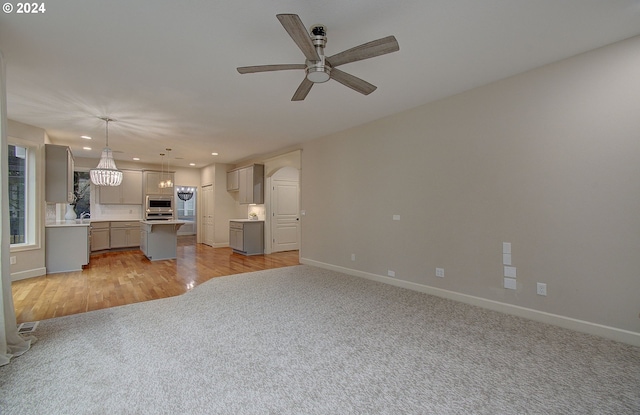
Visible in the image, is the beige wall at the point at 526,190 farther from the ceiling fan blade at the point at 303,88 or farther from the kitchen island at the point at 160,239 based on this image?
the kitchen island at the point at 160,239

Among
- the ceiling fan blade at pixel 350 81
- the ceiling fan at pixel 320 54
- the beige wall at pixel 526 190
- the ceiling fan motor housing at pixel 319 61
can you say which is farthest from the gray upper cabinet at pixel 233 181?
the ceiling fan motor housing at pixel 319 61

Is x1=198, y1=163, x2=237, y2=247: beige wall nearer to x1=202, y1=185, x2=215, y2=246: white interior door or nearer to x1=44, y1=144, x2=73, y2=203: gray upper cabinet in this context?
x1=202, y1=185, x2=215, y2=246: white interior door

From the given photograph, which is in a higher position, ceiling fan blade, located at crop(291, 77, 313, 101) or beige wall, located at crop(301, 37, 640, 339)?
ceiling fan blade, located at crop(291, 77, 313, 101)

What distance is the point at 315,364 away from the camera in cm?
229

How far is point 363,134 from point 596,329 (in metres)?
3.99

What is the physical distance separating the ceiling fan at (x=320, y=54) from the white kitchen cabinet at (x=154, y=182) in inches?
322

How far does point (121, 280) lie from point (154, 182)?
4.94 metres

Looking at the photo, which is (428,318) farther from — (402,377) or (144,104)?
(144,104)

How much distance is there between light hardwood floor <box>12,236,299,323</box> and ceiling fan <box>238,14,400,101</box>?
3.62m

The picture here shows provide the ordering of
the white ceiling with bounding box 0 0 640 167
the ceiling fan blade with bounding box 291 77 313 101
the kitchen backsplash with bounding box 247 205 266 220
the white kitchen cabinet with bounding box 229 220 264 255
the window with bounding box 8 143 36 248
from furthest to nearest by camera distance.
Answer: the kitchen backsplash with bounding box 247 205 266 220 → the white kitchen cabinet with bounding box 229 220 264 255 → the window with bounding box 8 143 36 248 → the ceiling fan blade with bounding box 291 77 313 101 → the white ceiling with bounding box 0 0 640 167

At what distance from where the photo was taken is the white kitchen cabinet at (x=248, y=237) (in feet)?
25.5

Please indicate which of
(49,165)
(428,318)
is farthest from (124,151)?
(428,318)

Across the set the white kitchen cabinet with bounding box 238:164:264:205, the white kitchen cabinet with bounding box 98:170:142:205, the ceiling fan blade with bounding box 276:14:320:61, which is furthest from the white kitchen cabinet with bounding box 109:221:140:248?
the ceiling fan blade with bounding box 276:14:320:61

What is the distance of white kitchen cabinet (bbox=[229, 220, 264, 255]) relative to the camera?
7.76 m
